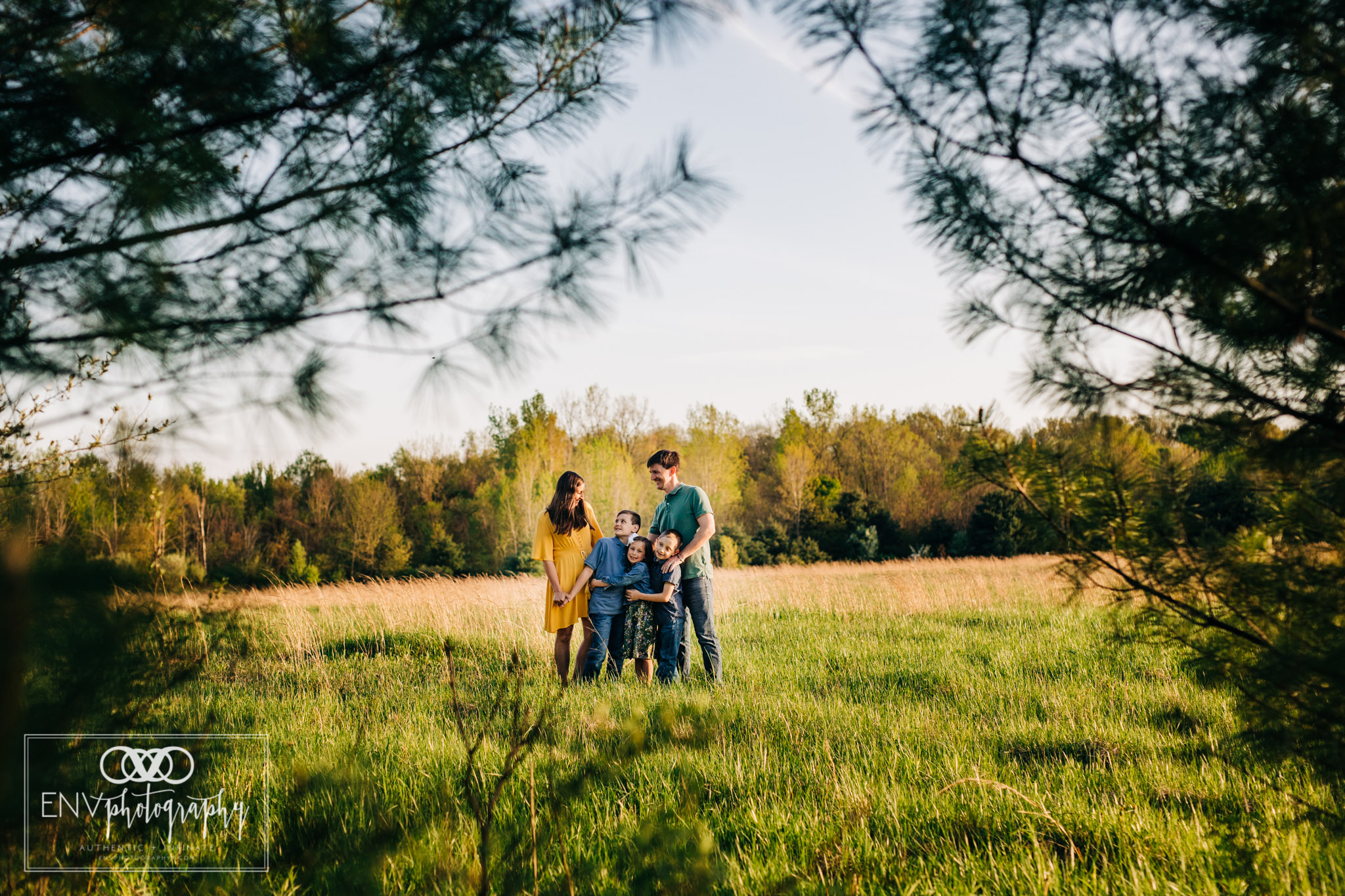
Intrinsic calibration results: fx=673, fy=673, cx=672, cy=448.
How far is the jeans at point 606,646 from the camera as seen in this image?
5.02 m

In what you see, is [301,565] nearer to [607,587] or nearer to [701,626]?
[607,587]

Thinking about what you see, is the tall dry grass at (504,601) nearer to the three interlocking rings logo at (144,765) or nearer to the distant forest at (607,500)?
the three interlocking rings logo at (144,765)

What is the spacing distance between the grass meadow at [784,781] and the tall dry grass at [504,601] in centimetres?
98

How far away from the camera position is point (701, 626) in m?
5.04

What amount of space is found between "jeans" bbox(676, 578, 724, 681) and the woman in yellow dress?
712 mm

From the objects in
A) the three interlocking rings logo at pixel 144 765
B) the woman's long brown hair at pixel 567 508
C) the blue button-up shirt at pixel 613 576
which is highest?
the woman's long brown hair at pixel 567 508

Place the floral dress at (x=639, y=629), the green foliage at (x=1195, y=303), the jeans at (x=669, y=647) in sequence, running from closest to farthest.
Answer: the green foliage at (x=1195, y=303) < the jeans at (x=669, y=647) < the floral dress at (x=639, y=629)

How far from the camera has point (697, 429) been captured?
3481cm

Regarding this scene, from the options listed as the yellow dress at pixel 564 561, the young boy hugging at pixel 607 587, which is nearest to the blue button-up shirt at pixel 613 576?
the young boy hugging at pixel 607 587

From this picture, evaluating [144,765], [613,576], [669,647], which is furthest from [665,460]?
[144,765]

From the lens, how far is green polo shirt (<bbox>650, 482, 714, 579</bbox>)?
511cm

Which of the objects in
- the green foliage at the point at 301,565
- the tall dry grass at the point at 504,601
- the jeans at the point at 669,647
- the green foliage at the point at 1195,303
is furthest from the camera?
the green foliage at the point at 301,565

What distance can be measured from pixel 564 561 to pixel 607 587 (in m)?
0.43

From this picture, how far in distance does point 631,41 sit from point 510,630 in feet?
20.3
